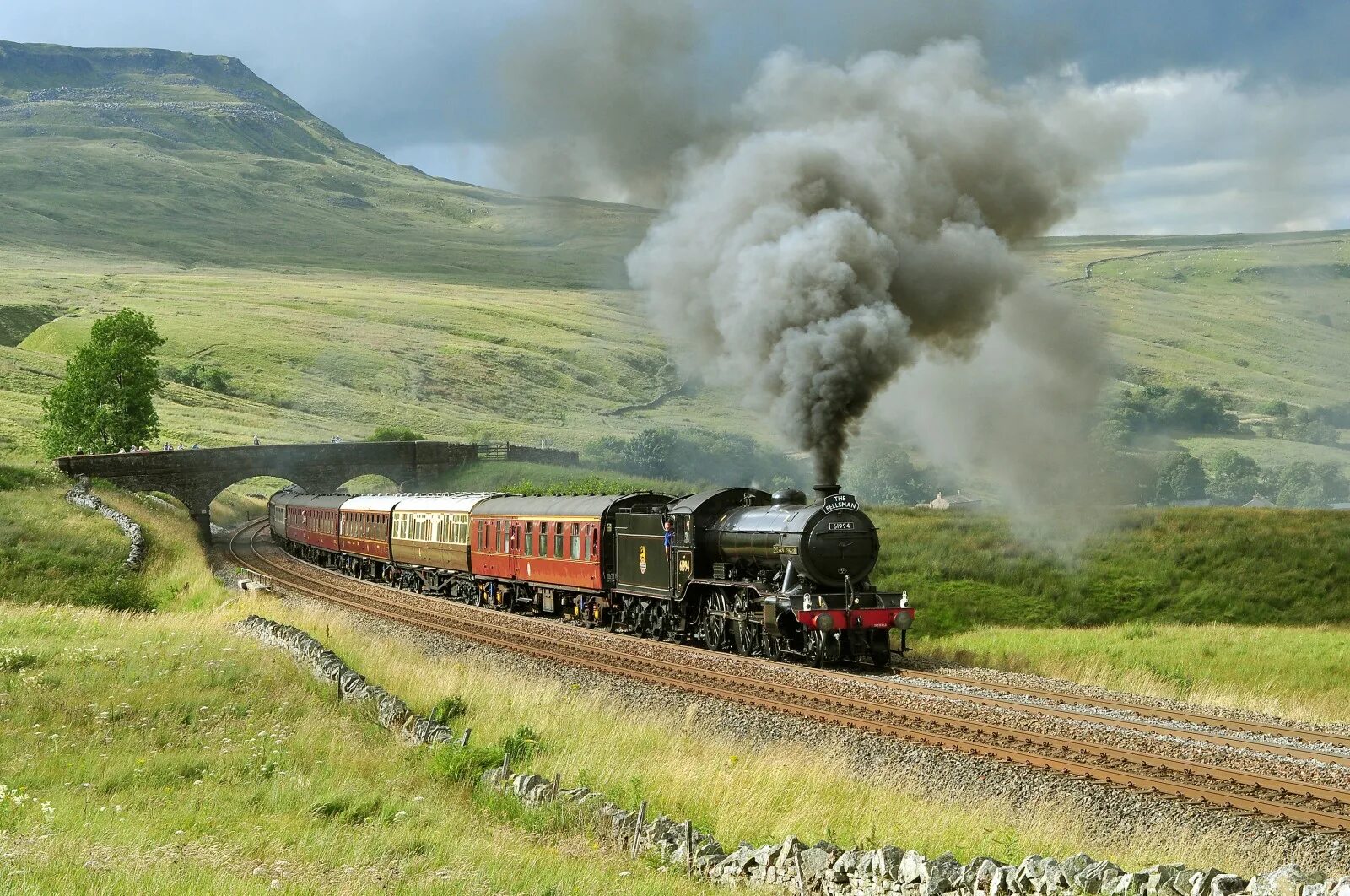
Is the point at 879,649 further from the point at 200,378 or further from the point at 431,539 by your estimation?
the point at 200,378

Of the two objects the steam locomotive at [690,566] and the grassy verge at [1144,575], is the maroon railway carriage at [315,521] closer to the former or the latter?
the steam locomotive at [690,566]

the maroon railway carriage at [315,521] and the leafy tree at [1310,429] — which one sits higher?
the leafy tree at [1310,429]

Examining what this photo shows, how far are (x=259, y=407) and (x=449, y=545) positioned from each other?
2571 inches

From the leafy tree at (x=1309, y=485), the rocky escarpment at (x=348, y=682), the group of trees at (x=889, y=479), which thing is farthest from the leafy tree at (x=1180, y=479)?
the rocky escarpment at (x=348, y=682)

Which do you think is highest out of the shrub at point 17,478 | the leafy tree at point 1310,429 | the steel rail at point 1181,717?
the leafy tree at point 1310,429

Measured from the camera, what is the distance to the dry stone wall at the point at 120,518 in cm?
3005

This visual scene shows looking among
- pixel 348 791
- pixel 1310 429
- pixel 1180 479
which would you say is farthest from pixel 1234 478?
pixel 348 791

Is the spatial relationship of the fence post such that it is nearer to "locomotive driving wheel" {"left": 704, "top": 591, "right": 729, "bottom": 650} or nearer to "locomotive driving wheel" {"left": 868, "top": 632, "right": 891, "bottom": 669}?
"locomotive driving wheel" {"left": 868, "top": 632, "right": 891, "bottom": 669}

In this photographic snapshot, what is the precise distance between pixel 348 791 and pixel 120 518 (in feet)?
106

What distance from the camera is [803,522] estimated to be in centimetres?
1736

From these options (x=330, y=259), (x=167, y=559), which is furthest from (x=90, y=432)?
(x=330, y=259)

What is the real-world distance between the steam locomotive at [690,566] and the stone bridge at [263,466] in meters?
28.4

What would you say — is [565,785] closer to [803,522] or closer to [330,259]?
[803,522]

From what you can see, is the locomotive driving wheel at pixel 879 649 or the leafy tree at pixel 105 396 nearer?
the locomotive driving wheel at pixel 879 649
